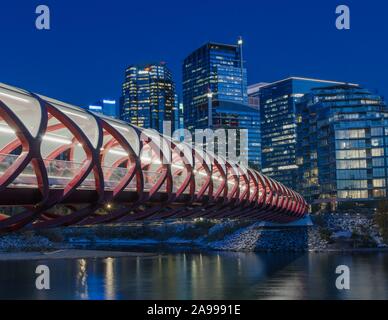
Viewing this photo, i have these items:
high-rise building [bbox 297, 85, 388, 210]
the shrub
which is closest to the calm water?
the shrub

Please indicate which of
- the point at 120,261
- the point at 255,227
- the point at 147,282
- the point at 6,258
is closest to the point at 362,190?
the point at 255,227

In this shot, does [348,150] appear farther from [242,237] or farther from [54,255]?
[54,255]

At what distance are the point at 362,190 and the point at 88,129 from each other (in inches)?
5259

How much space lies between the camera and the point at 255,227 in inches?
4186

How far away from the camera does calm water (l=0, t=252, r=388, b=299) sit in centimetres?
4753

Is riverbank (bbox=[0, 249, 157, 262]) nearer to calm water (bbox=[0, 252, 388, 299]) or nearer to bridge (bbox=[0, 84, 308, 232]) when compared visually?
calm water (bbox=[0, 252, 388, 299])

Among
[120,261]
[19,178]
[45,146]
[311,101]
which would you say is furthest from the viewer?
[311,101]

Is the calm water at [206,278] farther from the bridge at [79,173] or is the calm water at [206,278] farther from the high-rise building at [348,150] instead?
the high-rise building at [348,150]

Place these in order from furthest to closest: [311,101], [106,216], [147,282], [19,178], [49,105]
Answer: [311,101] → [147,282] → [106,216] → [49,105] → [19,178]

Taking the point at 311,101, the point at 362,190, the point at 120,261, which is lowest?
the point at 120,261

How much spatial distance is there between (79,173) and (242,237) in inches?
3471

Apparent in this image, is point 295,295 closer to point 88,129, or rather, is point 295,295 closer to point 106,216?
point 106,216

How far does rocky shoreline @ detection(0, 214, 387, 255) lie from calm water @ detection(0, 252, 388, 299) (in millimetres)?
9667

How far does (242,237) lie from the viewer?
10531 centimetres
